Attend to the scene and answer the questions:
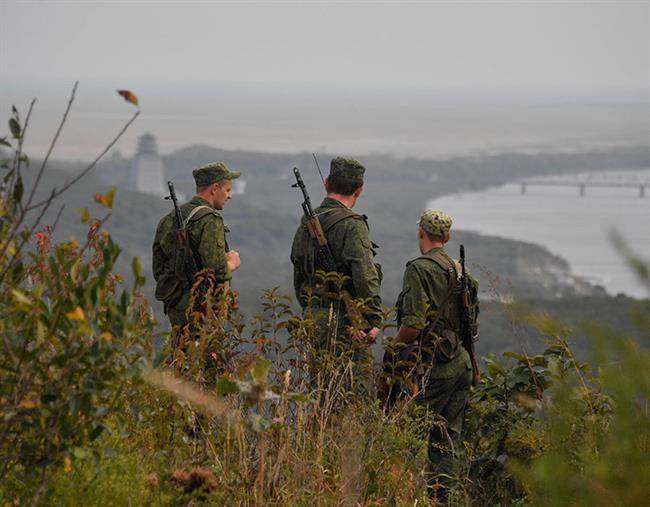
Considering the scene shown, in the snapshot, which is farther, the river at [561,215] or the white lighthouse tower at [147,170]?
the white lighthouse tower at [147,170]

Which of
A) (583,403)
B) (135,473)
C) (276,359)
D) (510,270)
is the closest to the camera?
(135,473)

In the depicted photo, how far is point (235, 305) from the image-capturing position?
214 inches

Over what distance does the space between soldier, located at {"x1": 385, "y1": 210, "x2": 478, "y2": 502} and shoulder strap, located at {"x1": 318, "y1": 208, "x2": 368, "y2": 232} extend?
515 mm

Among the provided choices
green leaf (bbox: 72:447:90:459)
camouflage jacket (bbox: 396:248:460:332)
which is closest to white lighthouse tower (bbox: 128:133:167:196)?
camouflage jacket (bbox: 396:248:460:332)

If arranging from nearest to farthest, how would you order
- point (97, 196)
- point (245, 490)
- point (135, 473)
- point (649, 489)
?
point (649, 489), point (97, 196), point (135, 473), point (245, 490)

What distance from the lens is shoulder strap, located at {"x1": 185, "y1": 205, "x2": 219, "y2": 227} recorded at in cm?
661

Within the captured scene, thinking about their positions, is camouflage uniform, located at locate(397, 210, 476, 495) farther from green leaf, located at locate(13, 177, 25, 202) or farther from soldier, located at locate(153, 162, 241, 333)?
green leaf, located at locate(13, 177, 25, 202)

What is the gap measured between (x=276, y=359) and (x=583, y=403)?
1441 mm

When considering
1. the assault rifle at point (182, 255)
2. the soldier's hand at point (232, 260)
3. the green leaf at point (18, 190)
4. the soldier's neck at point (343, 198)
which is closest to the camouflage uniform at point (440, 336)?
the soldier's neck at point (343, 198)

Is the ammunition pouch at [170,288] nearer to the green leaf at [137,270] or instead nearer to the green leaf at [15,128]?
the green leaf at [15,128]

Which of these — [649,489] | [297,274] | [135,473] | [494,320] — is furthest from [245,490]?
[494,320]

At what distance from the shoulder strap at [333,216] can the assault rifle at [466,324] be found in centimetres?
74

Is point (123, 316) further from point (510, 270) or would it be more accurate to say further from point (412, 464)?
point (510, 270)

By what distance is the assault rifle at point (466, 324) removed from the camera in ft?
19.4
